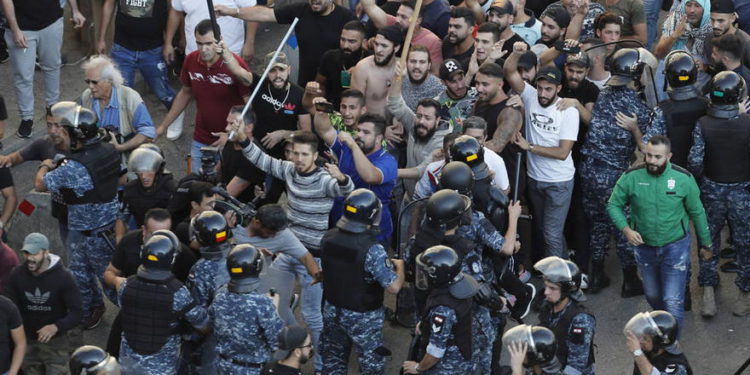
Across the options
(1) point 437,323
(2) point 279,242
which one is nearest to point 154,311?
(2) point 279,242

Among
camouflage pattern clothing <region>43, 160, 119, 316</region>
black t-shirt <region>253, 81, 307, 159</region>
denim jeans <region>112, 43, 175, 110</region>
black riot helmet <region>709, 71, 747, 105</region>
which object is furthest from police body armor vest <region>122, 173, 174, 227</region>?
black riot helmet <region>709, 71, 747, 105</region>

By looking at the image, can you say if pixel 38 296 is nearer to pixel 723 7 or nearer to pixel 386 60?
pixel 386 60

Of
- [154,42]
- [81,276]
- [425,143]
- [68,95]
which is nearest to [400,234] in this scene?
[425,143]

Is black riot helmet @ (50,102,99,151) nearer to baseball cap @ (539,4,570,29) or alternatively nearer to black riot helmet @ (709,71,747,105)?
baseball cap @ (539,4,570,29)

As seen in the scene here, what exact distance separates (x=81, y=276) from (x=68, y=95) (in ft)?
12.4

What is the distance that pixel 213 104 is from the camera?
35.5ft

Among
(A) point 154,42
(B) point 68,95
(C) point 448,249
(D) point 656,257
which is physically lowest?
(B) point 68,95

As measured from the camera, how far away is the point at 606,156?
32.7 feet

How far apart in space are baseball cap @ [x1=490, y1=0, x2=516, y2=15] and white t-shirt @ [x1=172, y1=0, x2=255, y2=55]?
235cm

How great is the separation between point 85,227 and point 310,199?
1.77m

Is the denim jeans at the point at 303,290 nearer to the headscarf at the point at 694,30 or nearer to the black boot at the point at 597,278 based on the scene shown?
the black boot at the point at 597,278

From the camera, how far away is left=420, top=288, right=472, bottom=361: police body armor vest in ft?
25.0

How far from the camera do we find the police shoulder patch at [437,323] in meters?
7.61

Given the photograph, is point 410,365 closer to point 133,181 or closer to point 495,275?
point 495,275
